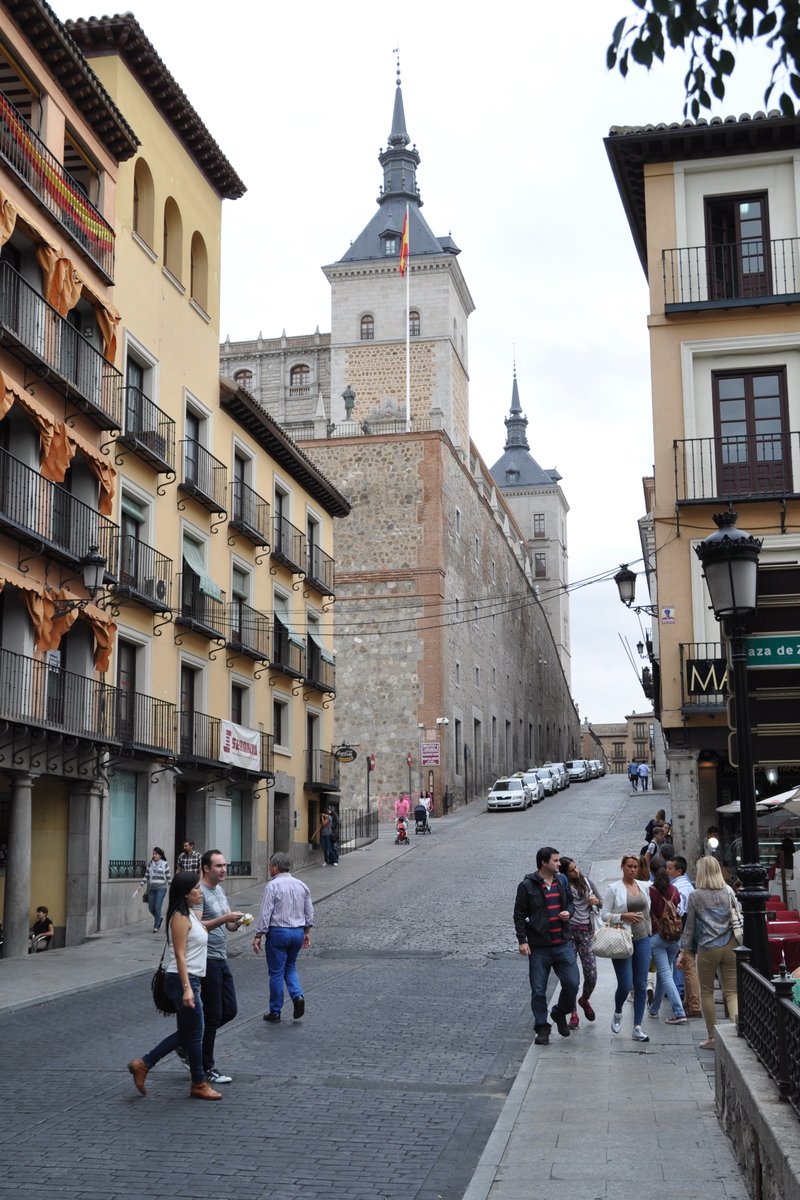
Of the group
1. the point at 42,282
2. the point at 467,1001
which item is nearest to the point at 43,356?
the point at 42,282

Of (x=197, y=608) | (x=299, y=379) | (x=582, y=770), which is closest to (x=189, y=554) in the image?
(x=197, y=608)

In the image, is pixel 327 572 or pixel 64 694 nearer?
pixel 64 694

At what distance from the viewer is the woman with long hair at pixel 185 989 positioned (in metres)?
9.57

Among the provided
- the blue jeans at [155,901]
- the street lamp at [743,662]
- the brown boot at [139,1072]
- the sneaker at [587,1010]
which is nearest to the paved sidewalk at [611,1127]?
the sneaker at [587,1010]

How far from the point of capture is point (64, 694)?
76.6ft

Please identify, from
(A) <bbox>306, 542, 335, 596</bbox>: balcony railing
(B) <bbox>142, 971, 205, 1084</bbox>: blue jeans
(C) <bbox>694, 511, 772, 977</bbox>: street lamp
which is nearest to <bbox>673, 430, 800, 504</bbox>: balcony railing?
(C) <bbox>694, 511, 772, 977</bbox>: street lamp

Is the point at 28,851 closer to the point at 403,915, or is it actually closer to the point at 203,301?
the point at 403,915

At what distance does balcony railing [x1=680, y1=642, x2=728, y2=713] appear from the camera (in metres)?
23.1

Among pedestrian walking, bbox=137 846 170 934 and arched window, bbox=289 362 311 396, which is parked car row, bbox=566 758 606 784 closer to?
arched window, bbox=289 362 311 396

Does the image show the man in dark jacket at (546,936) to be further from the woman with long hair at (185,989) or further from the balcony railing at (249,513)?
the balcony railing at (249,513)

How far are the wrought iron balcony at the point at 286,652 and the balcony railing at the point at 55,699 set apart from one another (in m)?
9.80

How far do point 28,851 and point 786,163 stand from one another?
17620 millimetres

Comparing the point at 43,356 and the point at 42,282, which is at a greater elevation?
the point at 42,282

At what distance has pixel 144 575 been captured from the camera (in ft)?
87.8
